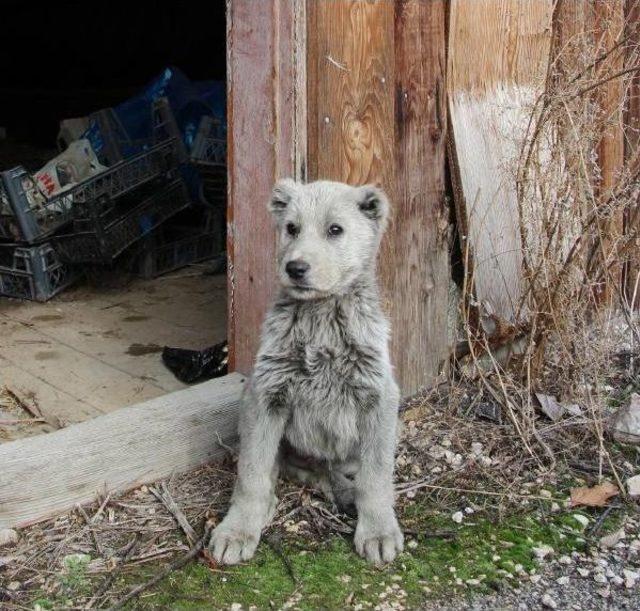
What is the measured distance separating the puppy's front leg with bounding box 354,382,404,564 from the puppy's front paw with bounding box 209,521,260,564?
0.43 meters

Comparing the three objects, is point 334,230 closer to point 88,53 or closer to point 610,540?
point 610,540

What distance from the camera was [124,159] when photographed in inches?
267

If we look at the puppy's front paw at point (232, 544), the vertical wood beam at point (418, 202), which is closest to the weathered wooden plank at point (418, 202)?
the vertical wood beam at point (418, 202)

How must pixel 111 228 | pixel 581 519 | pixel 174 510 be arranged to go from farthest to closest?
pixel 111 228 → pixel 581 519 → pixel 174 510

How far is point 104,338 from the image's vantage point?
19.1ft

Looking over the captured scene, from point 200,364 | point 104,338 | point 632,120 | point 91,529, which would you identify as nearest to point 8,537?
point 91,529

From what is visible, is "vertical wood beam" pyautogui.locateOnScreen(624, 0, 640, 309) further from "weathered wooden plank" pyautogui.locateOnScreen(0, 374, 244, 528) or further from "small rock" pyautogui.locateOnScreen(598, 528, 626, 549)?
"weathered wooden plank" pyautogui.locateOnScreen(0, 374, 244, 528)

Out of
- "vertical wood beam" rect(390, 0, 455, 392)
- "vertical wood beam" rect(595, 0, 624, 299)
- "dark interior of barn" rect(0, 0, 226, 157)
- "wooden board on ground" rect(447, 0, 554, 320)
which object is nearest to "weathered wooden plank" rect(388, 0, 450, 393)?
"vertical wood beam" rect(390, 0, 455, 392)

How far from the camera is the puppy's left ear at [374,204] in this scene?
380 centimetres

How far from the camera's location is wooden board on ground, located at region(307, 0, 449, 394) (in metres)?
4.33

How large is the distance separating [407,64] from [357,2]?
0.42 m

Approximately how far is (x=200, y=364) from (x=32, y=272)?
6.53 ft

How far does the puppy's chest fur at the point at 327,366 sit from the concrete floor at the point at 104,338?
1.38 meters

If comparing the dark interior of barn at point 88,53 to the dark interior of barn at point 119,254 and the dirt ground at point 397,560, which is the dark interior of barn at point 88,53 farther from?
the dirt ground at point 397,560
